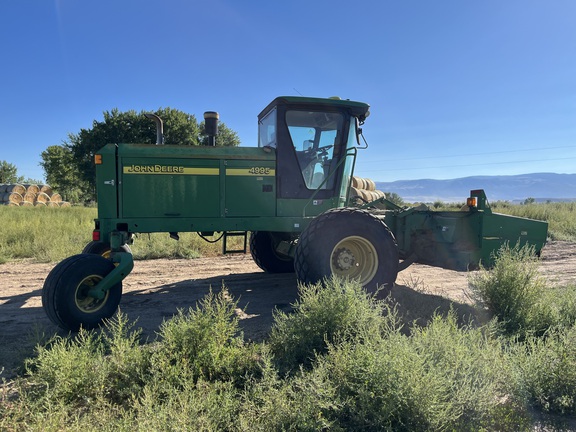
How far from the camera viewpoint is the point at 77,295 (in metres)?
4.36

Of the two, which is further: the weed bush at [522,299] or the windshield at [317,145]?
the windshield at [317,145]

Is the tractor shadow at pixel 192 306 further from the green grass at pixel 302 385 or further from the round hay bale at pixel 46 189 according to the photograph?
the round hay bale at pixel 46 189

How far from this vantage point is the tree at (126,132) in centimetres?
2519

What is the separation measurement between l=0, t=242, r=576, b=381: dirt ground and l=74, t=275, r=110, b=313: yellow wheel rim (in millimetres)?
380

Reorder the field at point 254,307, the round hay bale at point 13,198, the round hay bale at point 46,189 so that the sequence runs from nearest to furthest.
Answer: the field at point 254,307 < the round hay bale at point 13,198 < the round hay bale at point 46,189

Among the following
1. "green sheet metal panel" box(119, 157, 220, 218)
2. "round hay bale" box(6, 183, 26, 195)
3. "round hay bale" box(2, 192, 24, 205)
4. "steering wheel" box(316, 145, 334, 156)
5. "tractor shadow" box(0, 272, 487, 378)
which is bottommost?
"tractor shadow" box(0, 272, 487, 378)

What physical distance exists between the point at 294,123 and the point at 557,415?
14.7 feet

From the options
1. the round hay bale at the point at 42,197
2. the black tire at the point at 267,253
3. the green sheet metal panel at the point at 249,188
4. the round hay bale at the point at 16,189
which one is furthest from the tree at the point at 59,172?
the green sheet metal panel at the point at 249,188

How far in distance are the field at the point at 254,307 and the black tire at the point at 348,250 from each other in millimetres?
521

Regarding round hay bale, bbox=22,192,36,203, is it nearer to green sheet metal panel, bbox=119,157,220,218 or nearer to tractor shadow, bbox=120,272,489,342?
tractor shadow, bbox=120,272,489,342

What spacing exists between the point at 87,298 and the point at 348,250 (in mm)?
3269

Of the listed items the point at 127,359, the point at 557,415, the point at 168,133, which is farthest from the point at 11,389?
the point at 168,133

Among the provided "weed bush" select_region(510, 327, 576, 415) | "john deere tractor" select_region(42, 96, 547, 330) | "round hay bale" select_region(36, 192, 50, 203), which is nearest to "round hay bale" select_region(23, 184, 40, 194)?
"round hay bale" select_region(36, 192, 50, 203)

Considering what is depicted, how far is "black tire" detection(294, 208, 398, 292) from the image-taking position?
15.7ft
